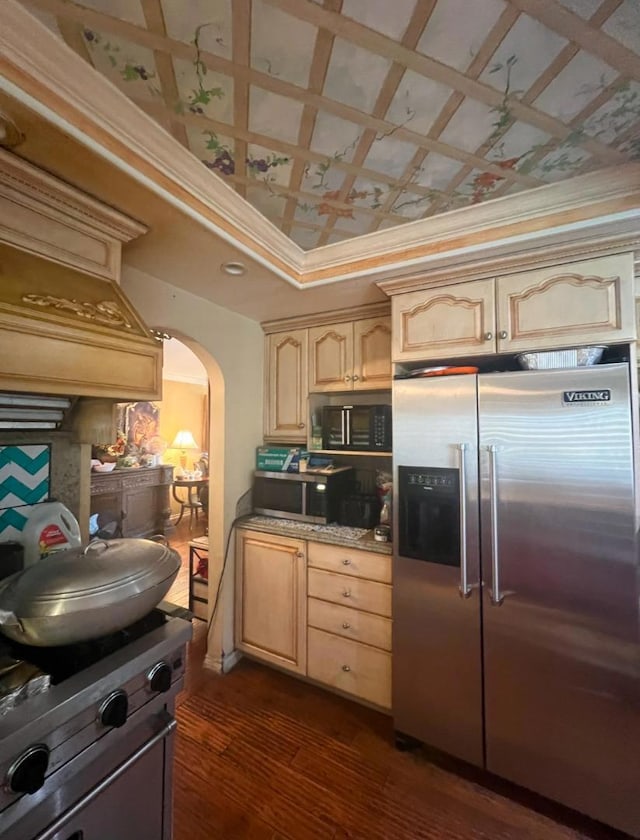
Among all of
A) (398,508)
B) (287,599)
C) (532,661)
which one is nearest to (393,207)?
(398,508)

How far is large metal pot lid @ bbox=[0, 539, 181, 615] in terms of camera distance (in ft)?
2.59

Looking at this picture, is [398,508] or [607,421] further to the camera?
[398,508]

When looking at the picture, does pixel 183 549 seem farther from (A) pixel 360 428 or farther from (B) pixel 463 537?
(B) pixel 463 537

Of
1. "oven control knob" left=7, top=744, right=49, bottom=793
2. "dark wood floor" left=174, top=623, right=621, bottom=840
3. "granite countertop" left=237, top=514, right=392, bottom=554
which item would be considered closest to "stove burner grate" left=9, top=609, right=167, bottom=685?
"oven control knob" left=7, top=744, right=49, bottom=793

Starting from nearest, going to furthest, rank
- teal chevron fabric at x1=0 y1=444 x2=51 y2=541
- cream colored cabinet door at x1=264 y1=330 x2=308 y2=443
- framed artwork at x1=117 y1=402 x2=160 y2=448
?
teal chevron fabric at x1=0 y1=444 x2=51 y2=541
cream colored cabinet door at x1=264 y1=330 x2=308 y2=443
framed artwork at x1=117 y1=402 x2=160 y2=448

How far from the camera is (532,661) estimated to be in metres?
1.42

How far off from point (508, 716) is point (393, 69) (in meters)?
2.34

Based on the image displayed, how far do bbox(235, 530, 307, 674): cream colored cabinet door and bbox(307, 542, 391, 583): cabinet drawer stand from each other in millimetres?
94

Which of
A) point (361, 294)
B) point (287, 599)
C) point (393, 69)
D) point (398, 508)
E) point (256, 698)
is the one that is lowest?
point (256, 698)

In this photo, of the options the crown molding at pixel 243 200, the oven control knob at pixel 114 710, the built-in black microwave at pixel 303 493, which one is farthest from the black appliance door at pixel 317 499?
the oven control knob at pixel 114 710

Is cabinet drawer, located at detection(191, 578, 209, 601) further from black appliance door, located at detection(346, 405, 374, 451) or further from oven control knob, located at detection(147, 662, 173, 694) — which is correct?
oven control knob, located at detection(147, 662, 173, 694)

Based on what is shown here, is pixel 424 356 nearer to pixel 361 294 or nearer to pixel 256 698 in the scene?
pixel 361 294

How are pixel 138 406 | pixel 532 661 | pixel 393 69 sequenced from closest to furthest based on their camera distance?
1. pixel 393 69
2. pixel 532 661
3. pixel 138 406

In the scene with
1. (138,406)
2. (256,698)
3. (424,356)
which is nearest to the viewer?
(424,356)
